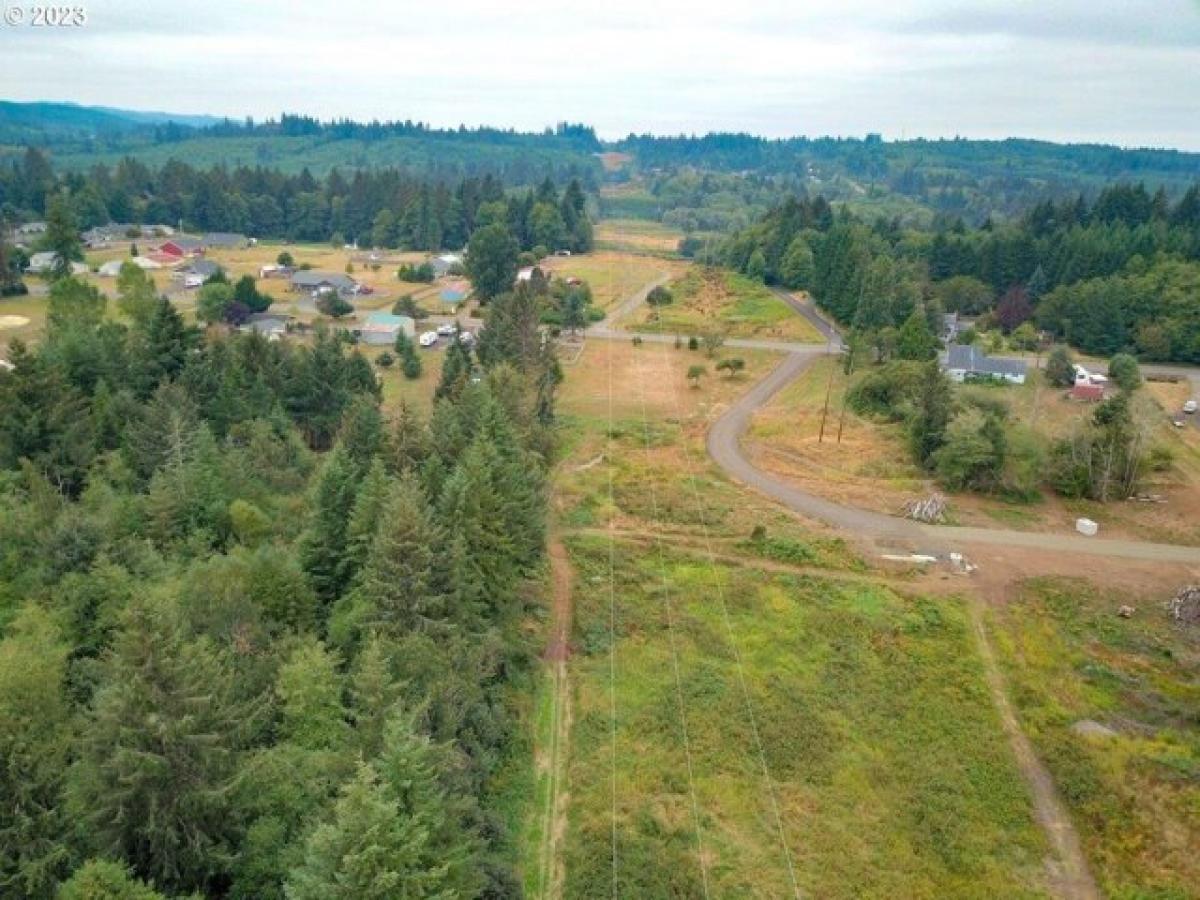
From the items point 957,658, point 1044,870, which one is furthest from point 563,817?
point 957,658

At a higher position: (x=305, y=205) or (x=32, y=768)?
(x=305, y=205)

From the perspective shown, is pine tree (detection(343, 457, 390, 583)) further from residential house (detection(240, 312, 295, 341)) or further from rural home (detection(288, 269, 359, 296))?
rural home (detection(288, 269, 359, 296))

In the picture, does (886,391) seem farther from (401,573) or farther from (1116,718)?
(401,573)

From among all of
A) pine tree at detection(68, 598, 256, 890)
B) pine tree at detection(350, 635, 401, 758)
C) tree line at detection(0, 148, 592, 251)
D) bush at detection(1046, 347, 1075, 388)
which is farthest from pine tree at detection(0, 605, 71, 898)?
tree line at detection(0, 148, 592, 251)

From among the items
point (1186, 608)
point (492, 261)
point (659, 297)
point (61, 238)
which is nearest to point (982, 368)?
point (1186, 608)

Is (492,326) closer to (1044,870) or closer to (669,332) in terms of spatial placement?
(669,332)

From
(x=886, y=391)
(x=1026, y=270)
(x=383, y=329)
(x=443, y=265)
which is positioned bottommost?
(x=383, y=329)
